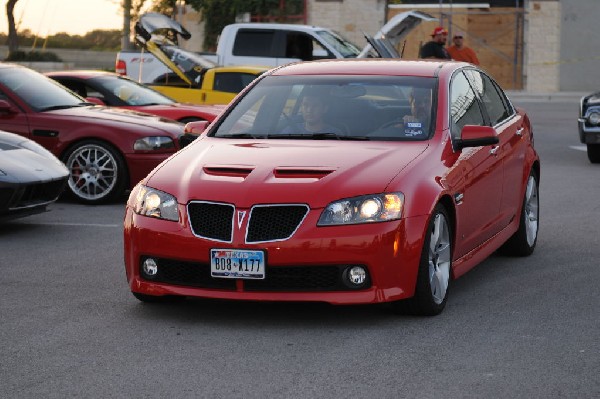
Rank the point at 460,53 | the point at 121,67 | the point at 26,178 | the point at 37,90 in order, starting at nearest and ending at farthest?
1. the point at 26,178
2. the point at 37,90
3. the point at 460,53
4. the point at 121,67

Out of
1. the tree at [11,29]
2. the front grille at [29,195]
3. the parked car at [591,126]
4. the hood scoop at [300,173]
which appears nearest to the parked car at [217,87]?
the parked car at [591,126]

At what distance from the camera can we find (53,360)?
269 inches

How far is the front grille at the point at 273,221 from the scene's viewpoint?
24.8 ft

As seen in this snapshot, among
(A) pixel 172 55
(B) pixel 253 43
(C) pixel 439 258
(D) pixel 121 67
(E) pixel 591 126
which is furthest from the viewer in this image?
(B) pixel 253 43

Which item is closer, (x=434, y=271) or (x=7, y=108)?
(x=434, y=271)

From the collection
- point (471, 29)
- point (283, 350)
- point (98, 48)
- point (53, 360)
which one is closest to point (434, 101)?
point (283, 350)

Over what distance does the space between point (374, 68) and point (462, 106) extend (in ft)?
2.11

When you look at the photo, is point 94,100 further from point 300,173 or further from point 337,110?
point 300,173

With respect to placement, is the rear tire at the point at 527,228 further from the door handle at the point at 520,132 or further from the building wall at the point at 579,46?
the building wall at the point at 579,46

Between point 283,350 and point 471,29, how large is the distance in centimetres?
3786

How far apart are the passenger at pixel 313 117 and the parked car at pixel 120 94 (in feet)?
26.7

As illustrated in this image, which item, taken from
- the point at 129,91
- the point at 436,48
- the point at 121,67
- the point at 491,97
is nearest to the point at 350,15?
the point at 121,67

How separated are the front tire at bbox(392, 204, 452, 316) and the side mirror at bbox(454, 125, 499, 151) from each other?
0.60 metres

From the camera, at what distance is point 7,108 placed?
565 inches
